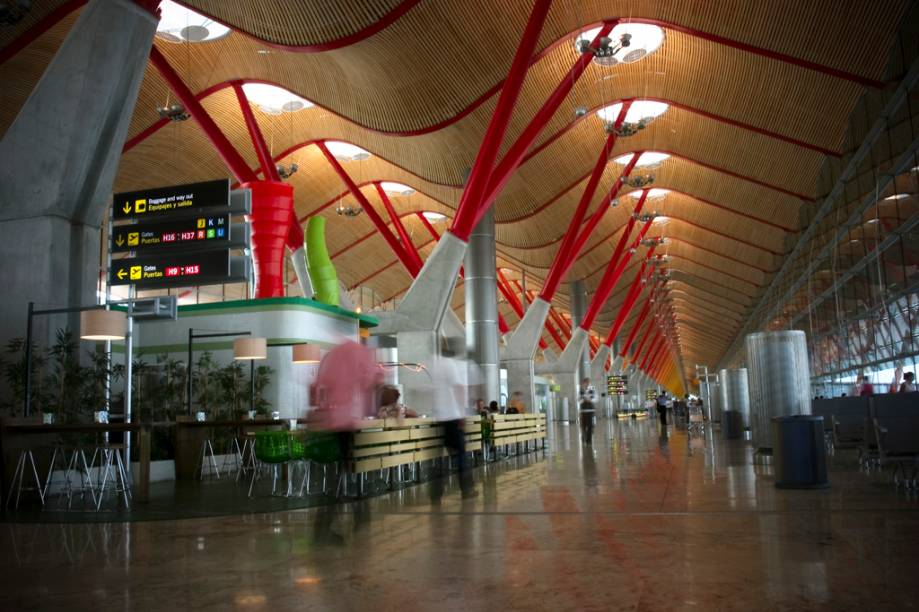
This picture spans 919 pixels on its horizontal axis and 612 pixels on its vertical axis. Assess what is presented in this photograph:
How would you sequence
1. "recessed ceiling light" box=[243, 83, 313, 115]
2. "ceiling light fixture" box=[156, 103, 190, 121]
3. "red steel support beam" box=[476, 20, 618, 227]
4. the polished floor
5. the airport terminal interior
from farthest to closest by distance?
"recessed ceiling light" box=[243, 83, 313, 115] → "red steel support beam" box=[476, 20, 618, 227] → "ceiling light fixture" box=[156, 103, 190, 121] → the airport terminal interior → the polished floor

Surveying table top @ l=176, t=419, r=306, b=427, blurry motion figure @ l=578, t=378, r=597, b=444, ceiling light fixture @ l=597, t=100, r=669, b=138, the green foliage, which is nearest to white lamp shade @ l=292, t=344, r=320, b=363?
the green foliage

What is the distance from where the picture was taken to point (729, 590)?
144 inches

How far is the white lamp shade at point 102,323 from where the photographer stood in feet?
Answer: 29.3

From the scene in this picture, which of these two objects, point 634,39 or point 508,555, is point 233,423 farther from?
point 634,39

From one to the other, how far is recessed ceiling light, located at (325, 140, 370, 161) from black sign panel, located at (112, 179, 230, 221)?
16.9 metres

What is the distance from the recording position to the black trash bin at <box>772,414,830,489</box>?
772 centimetres

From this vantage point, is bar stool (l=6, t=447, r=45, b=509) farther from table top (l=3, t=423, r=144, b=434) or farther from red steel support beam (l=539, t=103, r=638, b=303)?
red steel support beam (l=539, t=103, r=638, b=303)

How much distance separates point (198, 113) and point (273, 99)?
5208 millimetres

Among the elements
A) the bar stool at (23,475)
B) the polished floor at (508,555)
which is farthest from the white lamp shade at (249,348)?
the polished floor at (508,555)

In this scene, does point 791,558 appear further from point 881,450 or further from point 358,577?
point 881,450

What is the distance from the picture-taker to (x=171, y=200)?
470 inches

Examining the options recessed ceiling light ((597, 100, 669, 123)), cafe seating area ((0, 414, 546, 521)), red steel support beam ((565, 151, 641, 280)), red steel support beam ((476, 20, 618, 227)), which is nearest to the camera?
cafe seating area ((0, 414, 546, 521))

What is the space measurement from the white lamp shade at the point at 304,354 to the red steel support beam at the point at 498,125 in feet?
16.4

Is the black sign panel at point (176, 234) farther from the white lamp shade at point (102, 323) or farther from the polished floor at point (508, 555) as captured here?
the polished floor at point (508, 555)
